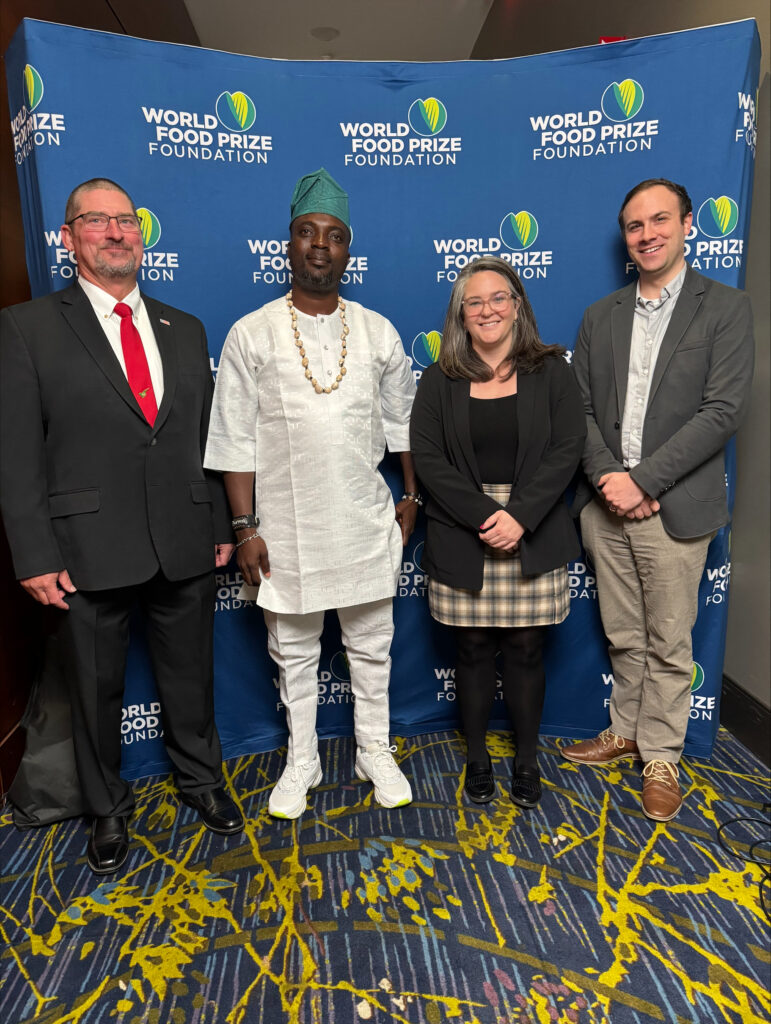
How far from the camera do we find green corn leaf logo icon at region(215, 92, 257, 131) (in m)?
2.25

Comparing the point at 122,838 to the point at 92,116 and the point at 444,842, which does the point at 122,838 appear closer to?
the point at 444,842

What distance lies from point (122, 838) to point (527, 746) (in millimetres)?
1327

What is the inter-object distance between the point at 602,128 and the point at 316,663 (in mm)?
2090

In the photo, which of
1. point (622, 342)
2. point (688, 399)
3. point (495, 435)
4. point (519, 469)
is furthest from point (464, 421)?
point (688, 399)

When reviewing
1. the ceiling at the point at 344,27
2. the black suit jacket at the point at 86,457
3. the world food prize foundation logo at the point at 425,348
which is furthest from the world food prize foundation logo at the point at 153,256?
the ceiling at the point at 344,27

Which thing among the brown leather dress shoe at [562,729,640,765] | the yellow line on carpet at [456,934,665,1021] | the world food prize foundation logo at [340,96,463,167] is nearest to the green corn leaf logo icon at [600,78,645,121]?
the world food prize foundation logo at [340,96,463,167]

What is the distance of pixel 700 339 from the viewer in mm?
2086

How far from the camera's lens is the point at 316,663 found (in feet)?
7.41

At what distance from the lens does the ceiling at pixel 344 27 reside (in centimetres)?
462

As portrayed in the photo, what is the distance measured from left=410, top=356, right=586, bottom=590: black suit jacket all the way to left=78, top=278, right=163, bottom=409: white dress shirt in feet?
2.70

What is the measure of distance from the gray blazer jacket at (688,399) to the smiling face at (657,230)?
0.32ft

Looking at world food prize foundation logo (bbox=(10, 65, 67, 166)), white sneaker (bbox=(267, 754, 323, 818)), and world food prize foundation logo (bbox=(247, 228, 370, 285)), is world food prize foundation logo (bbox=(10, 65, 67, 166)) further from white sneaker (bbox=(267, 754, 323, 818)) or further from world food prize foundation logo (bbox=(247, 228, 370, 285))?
white sneaker (bbox=(267, 754, 323, 818))

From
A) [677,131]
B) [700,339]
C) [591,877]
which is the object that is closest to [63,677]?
[591,877]

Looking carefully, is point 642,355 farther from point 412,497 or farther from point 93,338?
point 93,338
